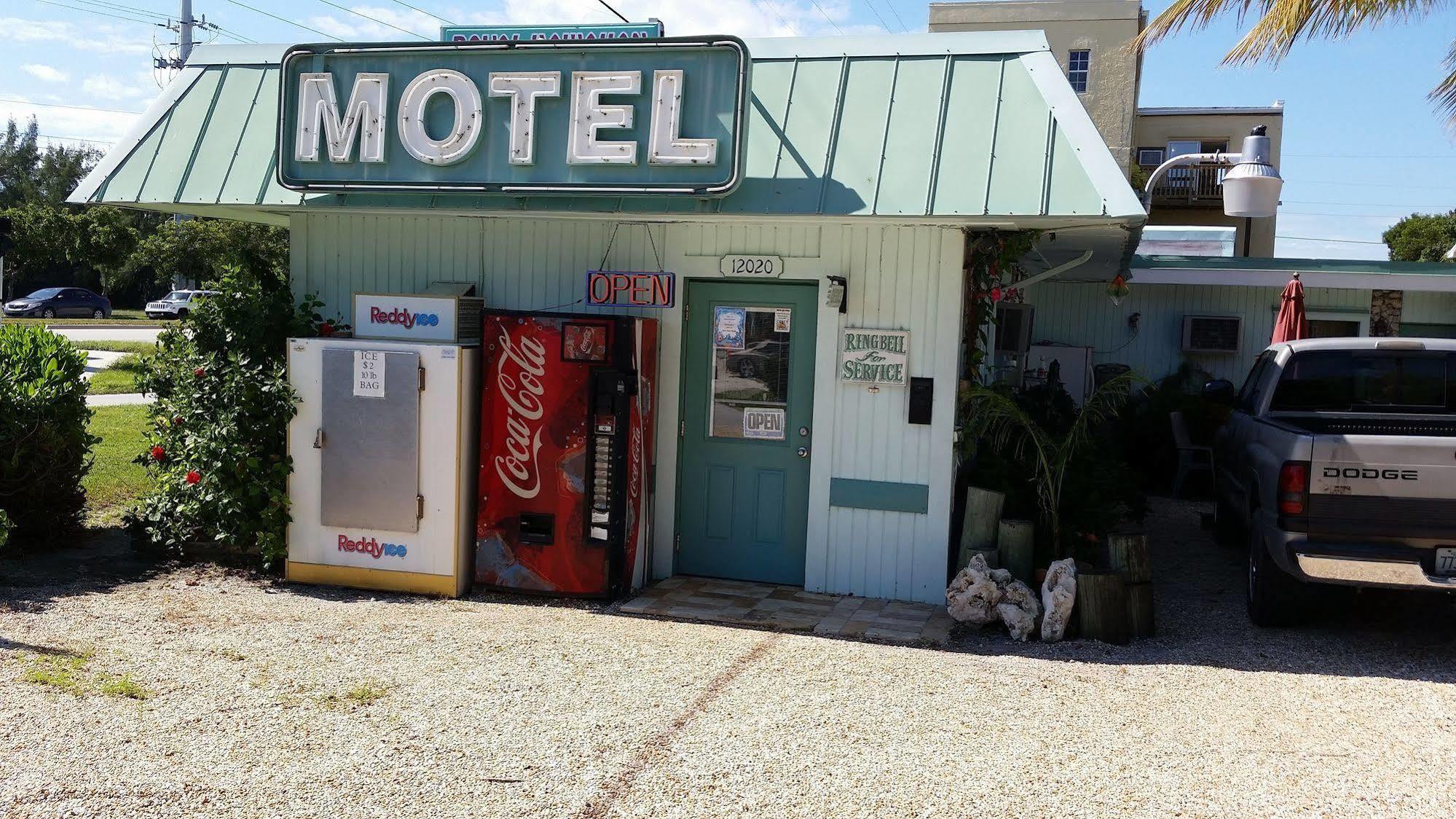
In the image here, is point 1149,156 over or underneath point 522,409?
over

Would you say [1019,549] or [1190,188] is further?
[1190,188]

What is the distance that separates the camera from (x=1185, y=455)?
12.9m

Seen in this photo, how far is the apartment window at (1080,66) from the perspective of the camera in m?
37.7

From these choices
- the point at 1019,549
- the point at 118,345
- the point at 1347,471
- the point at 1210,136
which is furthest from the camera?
the point at 1210,136

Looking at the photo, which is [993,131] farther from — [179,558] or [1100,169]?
[179,558]

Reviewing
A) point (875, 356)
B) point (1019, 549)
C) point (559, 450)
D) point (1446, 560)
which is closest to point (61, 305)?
point (559, 450)

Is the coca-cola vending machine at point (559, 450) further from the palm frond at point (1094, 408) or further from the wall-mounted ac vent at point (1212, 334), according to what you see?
the wall-mounted ac vent at point (1212, 334)

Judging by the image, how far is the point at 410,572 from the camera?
772cm

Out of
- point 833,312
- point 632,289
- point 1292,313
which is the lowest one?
point 833,312

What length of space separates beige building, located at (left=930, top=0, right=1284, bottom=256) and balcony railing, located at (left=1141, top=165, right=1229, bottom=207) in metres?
0.02

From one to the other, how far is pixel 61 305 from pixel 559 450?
4084 cm

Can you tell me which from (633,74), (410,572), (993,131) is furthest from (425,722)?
(993,131)

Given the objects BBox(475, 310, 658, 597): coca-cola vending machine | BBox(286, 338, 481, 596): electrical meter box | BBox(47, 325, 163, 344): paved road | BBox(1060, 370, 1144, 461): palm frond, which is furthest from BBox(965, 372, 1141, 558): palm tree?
BBox(47, 325, 163, 344): paved road

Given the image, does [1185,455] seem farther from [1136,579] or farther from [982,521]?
[1136,579]
